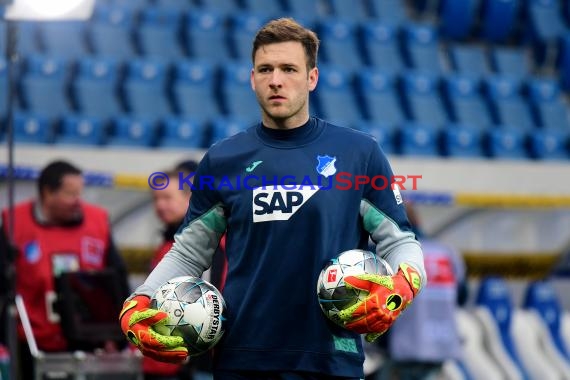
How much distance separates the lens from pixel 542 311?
11938 mm

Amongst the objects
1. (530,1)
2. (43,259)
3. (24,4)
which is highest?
(530,1)

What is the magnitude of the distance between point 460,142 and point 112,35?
3.75 metres

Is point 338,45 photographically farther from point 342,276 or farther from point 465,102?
point 342,276

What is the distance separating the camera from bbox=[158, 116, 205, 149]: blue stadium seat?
12430 millimetres

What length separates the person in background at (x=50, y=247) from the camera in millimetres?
7984

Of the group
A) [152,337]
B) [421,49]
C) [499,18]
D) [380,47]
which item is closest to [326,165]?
[152,337]

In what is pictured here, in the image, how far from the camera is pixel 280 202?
4504mm

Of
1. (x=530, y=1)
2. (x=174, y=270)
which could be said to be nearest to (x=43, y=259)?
(x=174, y=270)

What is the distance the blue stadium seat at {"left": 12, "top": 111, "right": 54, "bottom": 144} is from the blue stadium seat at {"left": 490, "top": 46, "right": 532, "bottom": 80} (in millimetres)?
5714

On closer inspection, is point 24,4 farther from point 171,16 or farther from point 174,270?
point 171,16

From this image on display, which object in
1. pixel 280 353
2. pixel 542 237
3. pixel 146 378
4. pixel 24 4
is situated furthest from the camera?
pixel 542 237

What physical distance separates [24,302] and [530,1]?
9.42 meters

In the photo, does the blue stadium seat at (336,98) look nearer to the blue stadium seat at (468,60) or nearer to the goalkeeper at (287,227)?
the blue stadium seat at (468,60)

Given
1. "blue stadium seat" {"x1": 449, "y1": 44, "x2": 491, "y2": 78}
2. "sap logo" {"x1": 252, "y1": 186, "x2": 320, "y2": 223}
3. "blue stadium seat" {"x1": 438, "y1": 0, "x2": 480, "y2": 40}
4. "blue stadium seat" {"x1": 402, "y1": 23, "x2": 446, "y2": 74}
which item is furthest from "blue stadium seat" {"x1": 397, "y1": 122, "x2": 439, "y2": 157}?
"sap logo" {"x1": 252, "y1": 186, "x2": 320, "y2": 223}
